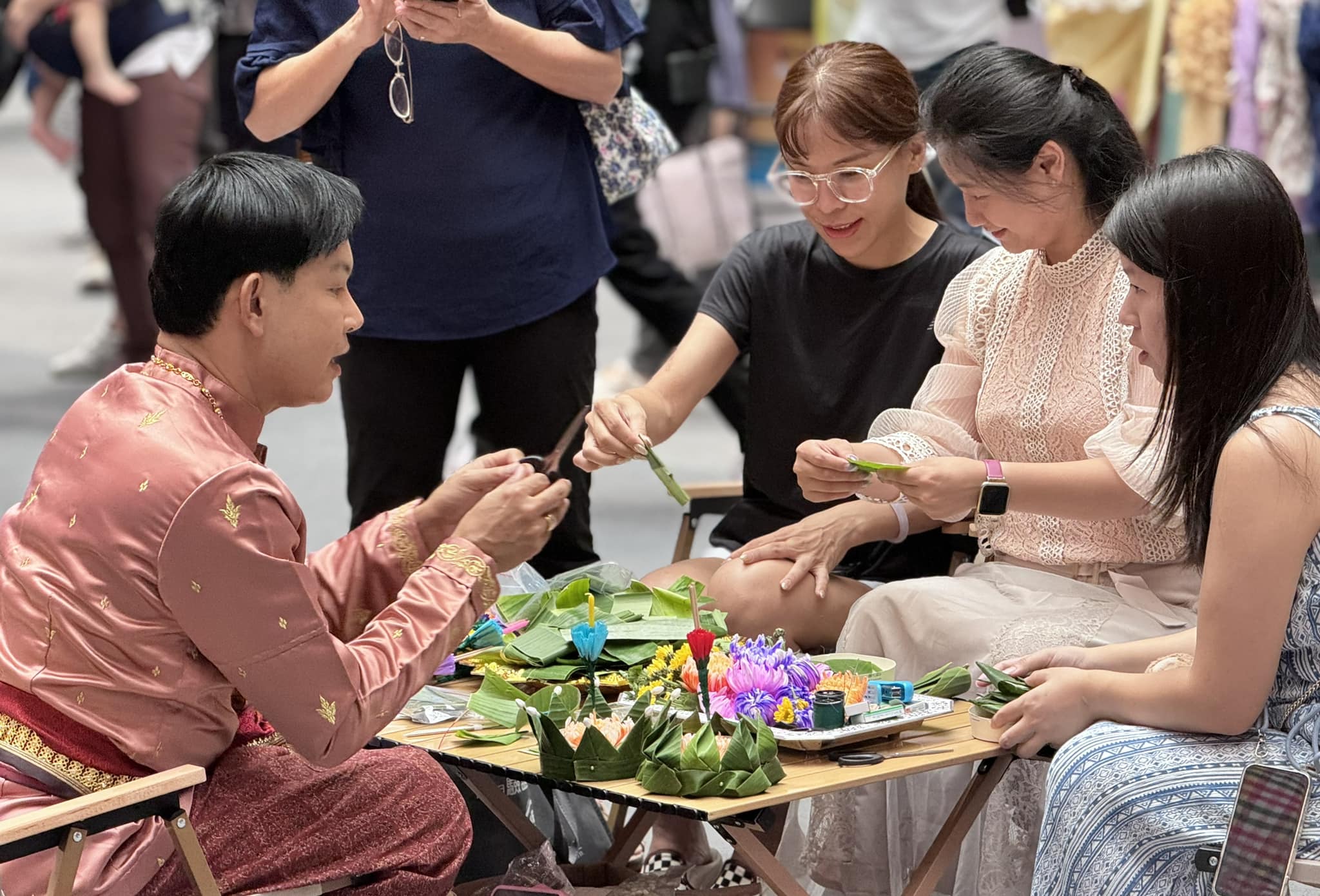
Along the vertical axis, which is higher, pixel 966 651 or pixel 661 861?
pixel 966 651

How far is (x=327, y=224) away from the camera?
2.19 metres

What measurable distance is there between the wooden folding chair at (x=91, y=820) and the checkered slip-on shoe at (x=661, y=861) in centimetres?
112

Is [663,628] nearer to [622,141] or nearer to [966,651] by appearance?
[966,651]

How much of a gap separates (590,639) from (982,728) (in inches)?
20.9

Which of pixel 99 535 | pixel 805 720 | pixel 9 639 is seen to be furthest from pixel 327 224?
pixel 805 720

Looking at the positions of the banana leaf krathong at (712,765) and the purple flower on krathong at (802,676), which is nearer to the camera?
the banana leaf krathong at (712,765)

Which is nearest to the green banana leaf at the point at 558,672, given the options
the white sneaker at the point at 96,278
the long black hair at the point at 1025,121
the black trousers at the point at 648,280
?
the long black hair at the point at 1025,121

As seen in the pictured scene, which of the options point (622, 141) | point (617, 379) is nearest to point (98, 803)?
point (622, 141)

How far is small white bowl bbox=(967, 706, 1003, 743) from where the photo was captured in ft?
7.54

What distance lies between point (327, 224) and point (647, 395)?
2.94 ft

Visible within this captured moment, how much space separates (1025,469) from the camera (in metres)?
2.59

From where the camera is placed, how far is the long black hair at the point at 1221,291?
212 cm

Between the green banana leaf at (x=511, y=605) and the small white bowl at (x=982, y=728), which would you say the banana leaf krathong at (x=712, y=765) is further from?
the green banana leaf at (x=511, y=605)

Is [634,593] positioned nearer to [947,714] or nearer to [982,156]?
[947,714]
